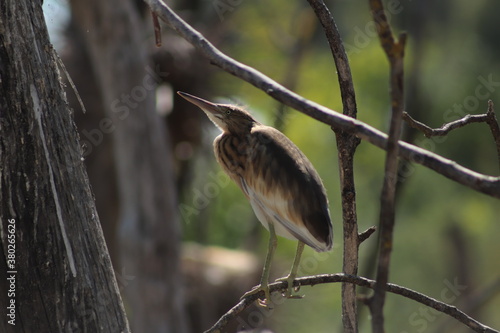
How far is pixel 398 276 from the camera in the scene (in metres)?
12.3

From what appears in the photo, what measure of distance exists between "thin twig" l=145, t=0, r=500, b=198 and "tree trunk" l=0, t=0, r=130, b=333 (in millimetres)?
393

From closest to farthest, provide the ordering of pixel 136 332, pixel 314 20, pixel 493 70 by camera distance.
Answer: pixel 136 332, pixel 314 20, pixel 493 70

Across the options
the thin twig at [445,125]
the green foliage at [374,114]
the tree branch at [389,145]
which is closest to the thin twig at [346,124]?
the tree branch at [389,145]

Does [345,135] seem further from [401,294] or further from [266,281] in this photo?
[266,281]

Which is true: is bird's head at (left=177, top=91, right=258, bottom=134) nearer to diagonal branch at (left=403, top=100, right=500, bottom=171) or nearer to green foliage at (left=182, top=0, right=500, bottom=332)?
diagonal branch at (left=403, top=100, right=500, bottom=171)

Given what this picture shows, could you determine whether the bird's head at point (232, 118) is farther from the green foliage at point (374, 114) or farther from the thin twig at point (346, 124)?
the green foliage at point (374, 114)

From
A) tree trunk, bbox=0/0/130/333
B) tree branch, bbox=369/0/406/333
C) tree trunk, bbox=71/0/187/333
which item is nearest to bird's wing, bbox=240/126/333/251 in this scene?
tree trunk, bbox=0/0/130/333

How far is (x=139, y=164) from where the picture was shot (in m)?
6.25

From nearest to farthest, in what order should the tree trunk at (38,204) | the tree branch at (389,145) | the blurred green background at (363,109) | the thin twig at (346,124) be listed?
the tree branch at (389,145) → the thin twig at (346,124) → the tree trunk at (38,204) → the blurred green background at (363,109)

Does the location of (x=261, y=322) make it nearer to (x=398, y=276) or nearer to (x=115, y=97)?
(x=115, y=97)

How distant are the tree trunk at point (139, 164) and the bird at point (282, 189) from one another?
372cm

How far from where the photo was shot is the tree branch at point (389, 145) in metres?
1.36

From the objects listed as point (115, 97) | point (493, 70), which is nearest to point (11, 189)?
point (115, 97)

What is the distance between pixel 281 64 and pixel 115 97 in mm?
3533
